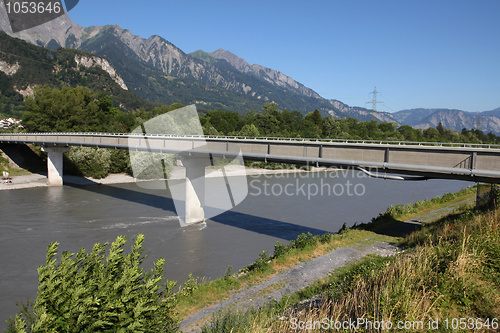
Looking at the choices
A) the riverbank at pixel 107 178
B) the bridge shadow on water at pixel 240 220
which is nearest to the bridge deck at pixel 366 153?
the bridge shadow on water at pixel 240 220

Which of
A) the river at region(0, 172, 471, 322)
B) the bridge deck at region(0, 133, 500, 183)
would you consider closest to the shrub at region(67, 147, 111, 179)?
the river at region(0, 172, 471, 322)

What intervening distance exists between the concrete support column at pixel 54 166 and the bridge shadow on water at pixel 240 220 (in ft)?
30.4

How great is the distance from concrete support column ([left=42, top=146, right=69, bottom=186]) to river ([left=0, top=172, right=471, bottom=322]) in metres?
3.07

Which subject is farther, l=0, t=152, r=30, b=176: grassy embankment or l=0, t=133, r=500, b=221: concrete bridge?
l=0, t=152, r=30, b=176: grassy embankment

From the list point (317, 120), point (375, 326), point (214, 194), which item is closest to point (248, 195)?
point (214, 194)

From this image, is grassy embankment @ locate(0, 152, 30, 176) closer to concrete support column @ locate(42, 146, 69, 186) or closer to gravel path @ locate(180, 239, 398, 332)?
concrete support column @ locate(42, 146, 69, 186)

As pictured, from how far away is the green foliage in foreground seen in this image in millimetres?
4758

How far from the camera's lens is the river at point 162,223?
64.7 feet

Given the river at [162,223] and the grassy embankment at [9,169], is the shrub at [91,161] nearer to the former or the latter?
the river at [162,223]

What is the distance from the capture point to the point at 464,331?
625cm

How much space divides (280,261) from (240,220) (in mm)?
13836

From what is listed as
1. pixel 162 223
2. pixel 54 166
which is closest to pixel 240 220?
pixel 162 223

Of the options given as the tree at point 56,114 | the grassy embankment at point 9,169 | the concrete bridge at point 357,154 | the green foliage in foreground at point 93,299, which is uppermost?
the tree at point 56,114

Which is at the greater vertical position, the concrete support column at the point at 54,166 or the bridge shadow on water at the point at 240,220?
the concrete support column at the point at 54,166
